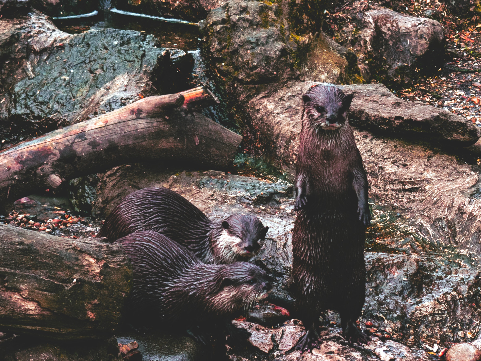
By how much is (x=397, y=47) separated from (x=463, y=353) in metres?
5.30

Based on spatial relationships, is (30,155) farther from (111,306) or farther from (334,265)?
(334,265)

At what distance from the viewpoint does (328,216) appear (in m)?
3.21

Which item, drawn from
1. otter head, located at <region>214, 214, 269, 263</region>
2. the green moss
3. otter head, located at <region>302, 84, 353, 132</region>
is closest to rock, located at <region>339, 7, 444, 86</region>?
the green moss

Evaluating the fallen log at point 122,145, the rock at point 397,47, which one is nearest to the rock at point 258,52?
the rock at point 397,47

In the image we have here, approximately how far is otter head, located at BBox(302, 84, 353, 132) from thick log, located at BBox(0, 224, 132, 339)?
1379 mm

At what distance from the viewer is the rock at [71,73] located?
238 inches

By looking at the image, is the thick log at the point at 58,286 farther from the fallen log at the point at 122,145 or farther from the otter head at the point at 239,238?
the fallen log at the point at 122,145

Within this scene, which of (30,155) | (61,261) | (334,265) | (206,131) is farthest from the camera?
(206,131)

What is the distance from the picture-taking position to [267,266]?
420 cm

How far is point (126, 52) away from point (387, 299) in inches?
174

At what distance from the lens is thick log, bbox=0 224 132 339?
2.51 meters

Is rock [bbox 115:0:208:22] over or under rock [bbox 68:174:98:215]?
over

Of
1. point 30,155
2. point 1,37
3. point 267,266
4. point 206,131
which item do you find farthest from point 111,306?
point 1,37

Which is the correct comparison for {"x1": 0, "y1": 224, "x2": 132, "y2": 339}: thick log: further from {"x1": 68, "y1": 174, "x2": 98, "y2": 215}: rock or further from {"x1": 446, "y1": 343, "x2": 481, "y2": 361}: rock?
{"x1": 68, "y1": 174, "x2": 98, "y2": 215}: rock
